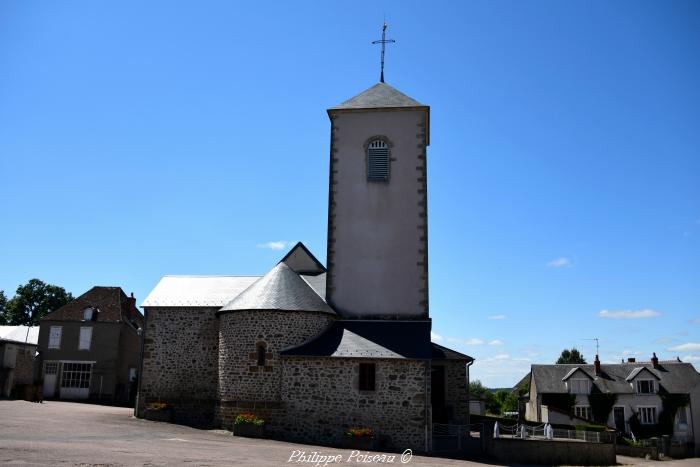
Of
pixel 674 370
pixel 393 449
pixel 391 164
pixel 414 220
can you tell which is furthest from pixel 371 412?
pixel 674 370

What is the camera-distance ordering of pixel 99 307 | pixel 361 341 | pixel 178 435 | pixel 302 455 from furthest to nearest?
1. pixel 99 307
2. pixel 361 341
3. pixel 178 435
4. pixel 302 455

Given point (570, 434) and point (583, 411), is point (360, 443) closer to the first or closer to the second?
point (570, 434)

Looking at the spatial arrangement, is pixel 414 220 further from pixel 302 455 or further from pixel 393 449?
pixel 302 455

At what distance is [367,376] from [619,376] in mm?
28062

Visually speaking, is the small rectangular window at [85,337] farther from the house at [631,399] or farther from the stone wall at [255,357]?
the house at [631,399]

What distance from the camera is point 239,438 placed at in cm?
1748

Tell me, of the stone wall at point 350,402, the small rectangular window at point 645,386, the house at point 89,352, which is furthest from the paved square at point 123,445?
the small rectangular window at point 645,386

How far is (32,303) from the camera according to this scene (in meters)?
58.1

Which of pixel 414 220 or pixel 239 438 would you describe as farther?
pixel 414 220

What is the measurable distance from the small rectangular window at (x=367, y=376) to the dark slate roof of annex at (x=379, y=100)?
10091 mm

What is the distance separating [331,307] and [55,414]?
33.4ft

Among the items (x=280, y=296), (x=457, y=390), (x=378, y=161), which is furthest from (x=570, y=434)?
(x=378, y=161)

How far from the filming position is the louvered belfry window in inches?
878

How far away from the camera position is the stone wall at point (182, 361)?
70.3 ft
